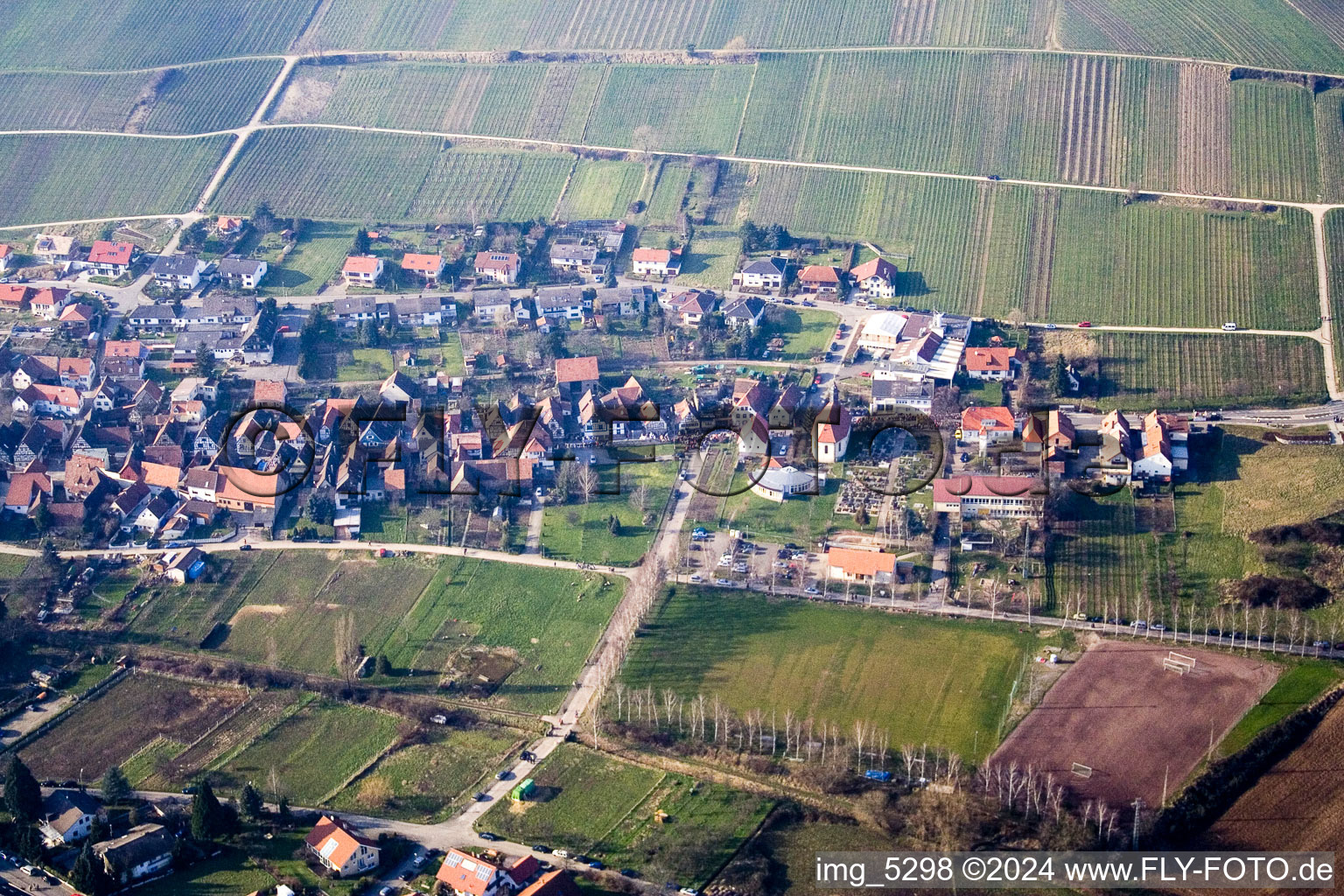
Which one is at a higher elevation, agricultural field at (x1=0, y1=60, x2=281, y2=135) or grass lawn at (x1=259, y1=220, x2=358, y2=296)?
agricultural field at (x1=0, y1=60, x2=281, y2=135)

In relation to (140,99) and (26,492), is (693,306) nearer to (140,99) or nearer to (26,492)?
(26,492)

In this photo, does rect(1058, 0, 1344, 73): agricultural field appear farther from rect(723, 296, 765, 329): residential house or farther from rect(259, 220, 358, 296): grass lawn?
rect(259, 220, 358, 296): grass lawn

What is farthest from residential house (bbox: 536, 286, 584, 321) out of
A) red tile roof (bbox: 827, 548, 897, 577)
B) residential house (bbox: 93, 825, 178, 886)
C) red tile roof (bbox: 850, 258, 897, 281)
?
residential house (bbox: 93, 825, 178, 886)

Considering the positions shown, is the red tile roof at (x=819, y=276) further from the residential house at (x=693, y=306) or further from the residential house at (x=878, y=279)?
the residential house at (x=693, y=306)

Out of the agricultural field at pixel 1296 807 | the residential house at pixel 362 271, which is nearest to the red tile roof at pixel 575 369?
the residential house at pixel 362 271

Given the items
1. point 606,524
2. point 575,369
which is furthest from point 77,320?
point 606,524

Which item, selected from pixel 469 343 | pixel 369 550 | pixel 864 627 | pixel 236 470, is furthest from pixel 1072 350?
pixel 236 470
